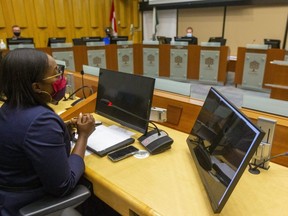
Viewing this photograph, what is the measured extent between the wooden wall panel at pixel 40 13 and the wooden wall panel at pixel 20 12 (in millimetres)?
270

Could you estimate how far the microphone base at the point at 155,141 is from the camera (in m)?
1.26

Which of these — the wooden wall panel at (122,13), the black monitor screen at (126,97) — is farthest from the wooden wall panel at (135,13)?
the black monitor screen at (126,97)

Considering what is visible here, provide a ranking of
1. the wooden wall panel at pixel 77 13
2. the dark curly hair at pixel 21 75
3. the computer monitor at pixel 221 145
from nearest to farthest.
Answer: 1. the computer monitor at pixel 221 145
2. the dark curly hair at pixel 21 75
3. the wooden wall panel at pixel 77 13

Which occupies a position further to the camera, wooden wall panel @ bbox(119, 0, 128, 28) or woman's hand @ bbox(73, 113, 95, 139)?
wooden wall panel @ bbox(119, 0, 128, 28)

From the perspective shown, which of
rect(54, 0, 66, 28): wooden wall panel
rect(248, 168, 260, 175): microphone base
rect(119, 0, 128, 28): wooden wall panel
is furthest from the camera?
rect(119, 0, 128, 28): wooden wall panel

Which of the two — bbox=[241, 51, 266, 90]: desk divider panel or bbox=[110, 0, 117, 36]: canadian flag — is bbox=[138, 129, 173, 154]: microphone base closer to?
bbox=[241, 51, 266, 90]: desk divider panel

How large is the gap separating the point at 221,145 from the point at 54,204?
2.19ft

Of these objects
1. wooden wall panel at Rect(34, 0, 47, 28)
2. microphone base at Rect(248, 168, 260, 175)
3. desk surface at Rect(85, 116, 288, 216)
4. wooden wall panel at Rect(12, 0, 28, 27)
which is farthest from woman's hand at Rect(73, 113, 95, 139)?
wooden wall panel at Rect(34, 0, 47, 28)

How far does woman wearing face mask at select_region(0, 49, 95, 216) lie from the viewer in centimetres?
85

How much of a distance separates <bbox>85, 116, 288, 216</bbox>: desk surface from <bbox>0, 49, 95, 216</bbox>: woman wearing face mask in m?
0.18

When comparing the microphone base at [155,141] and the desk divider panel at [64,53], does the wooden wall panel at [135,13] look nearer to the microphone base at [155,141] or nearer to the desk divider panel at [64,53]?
the desk divider panel at [64,53]

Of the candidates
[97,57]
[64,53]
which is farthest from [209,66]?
[64,53]

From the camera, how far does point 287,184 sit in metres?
1.01

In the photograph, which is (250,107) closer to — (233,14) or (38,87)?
(38,87)
